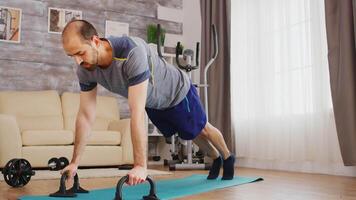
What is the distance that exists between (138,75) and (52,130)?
261 cm

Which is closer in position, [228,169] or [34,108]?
[228,169]

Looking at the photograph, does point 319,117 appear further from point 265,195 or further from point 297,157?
point 265,195

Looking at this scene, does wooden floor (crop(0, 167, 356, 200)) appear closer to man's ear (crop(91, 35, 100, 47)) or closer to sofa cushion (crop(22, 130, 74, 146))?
man's ear (crop(91, 35, 100, 47))

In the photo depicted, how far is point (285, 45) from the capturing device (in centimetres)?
388

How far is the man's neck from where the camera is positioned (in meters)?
1.88

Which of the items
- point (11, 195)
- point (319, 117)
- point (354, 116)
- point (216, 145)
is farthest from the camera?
point (319, 117)

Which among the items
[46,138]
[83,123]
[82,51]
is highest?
[82,51]

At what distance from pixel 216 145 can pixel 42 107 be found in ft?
8.44

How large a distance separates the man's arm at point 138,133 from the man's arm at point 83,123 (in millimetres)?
394

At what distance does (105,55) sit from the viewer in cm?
189

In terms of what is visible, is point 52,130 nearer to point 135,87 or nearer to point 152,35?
point 152,35

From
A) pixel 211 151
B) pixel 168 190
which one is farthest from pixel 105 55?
pixel 211 151

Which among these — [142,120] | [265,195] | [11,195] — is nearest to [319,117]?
[265,195]

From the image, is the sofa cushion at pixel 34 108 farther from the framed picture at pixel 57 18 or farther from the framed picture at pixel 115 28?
the framed picture at pixel 115 28
